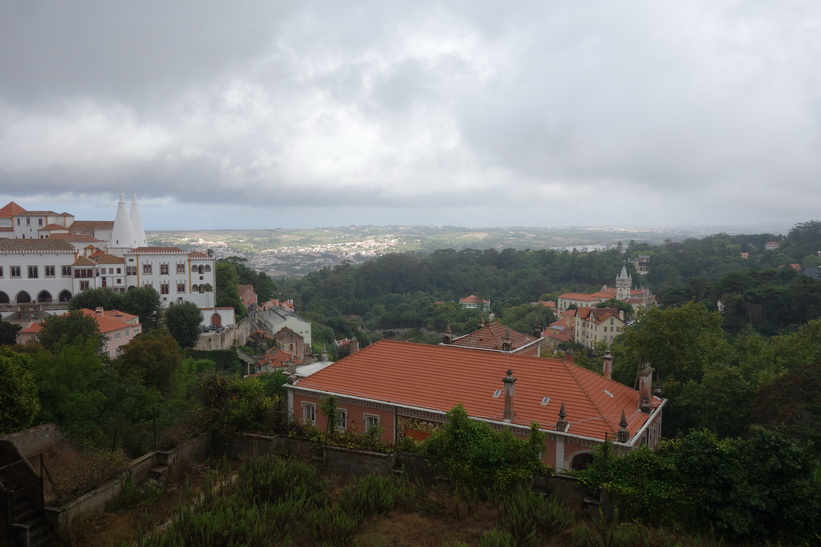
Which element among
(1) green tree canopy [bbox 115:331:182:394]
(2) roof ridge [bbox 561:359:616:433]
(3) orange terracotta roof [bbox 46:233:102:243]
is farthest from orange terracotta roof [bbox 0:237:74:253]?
(2) roof ridge [bbox 561:359:616:433]

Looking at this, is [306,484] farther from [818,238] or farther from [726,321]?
[818,238]

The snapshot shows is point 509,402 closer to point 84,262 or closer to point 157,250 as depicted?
point 157,250

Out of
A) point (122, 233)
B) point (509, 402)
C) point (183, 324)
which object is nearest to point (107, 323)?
point (183, 324)

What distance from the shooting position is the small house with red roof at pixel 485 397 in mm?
12617

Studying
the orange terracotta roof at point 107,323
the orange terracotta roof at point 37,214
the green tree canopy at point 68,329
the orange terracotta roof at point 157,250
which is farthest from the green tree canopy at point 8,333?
the orange terracotta roof at point 37,214

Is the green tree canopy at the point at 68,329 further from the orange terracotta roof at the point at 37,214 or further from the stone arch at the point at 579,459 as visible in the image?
the stone arch at the point at 579,459

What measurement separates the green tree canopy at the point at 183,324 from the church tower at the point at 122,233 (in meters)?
11.1

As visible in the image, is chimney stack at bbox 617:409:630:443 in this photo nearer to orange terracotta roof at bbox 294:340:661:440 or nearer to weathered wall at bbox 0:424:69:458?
orange terracotta roof at bbox 294:340:661:440

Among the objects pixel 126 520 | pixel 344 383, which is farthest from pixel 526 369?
pixel 126 520

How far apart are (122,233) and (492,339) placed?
3961 centimetres

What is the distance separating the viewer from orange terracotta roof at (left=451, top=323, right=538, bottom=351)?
17.8 meters

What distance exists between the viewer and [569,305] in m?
85.0

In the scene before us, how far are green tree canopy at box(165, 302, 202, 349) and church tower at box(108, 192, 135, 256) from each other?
1106 centimetres

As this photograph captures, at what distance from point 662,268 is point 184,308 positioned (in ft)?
282
